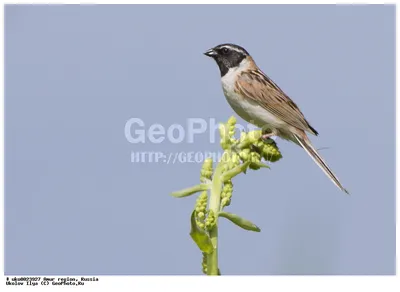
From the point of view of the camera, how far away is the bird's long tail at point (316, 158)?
4346 millimetres

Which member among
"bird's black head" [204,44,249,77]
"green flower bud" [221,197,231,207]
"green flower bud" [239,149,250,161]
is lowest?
"green flower bud" [221,197,231,207]

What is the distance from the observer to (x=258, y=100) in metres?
5.48

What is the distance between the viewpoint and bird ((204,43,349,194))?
5.17m

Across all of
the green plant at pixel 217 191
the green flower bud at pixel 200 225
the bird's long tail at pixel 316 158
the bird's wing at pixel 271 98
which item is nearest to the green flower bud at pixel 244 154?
the green plant at pixel 217 191

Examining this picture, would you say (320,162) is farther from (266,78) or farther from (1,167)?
(1,167)

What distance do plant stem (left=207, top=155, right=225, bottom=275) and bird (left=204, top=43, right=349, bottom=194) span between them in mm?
2388

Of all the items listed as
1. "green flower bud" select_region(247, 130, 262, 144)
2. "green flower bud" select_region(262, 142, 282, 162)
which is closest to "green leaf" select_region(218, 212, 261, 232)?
"green flower bud" select_region(247, 130, 262, 144)

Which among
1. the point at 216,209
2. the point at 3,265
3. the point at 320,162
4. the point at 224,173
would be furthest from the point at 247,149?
the point at 320,162

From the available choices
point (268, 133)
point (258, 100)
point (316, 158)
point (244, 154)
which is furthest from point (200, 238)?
point (258, 100)

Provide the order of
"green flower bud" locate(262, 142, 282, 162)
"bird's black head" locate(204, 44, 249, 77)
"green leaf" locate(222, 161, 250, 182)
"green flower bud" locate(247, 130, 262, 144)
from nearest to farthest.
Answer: "green leaf" locate(222, 161, 250, 182) → "green flower bud" locate(247, 130, 262, 144) → "green flower bud" locate(262, 142, 282, 162) → "bird's black head" locate(204, 44, 249, 77)

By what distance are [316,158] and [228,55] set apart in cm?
169

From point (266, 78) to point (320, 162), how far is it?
Result: 4.78 ft

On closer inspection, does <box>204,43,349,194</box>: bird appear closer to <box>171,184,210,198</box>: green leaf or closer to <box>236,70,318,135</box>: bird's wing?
<box>236,70,318,135</box>: bird's wing

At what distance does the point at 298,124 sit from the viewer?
519cm
